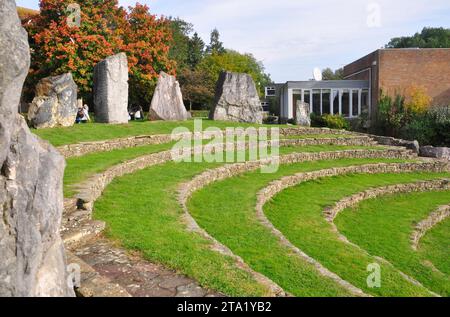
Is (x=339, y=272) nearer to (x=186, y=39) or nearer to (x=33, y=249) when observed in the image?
(x=33, y=249)

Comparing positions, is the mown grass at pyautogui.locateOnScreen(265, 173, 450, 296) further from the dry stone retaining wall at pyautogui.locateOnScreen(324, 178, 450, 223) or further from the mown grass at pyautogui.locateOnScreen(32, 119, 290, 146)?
the mown grass at pyautogui.locateOnScreen(32, 119, 290, 146)

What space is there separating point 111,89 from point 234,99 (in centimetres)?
665

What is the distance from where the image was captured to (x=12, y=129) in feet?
11.1

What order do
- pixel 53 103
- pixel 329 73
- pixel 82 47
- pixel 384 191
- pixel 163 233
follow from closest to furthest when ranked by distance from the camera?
pixel 163 233 → pixel 384 191 → pixel 53 103 → pixel 82 47 → pixel 329 73

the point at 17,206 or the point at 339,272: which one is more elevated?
the point at 17,206

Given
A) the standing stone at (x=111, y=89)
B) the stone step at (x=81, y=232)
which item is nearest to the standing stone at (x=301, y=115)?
the standing stone at (x=111, y=89)

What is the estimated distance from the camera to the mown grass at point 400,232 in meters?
8.21

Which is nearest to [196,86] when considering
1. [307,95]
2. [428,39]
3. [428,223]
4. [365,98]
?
[307,95]

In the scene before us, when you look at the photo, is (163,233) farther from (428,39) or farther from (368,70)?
(428,39)

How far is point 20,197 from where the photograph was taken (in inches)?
132

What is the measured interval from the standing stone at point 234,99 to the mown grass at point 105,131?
1628 mm

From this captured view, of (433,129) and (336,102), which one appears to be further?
(336,102)

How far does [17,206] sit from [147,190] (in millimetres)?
6130

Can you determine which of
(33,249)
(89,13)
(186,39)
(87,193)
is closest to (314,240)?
(87,193)
